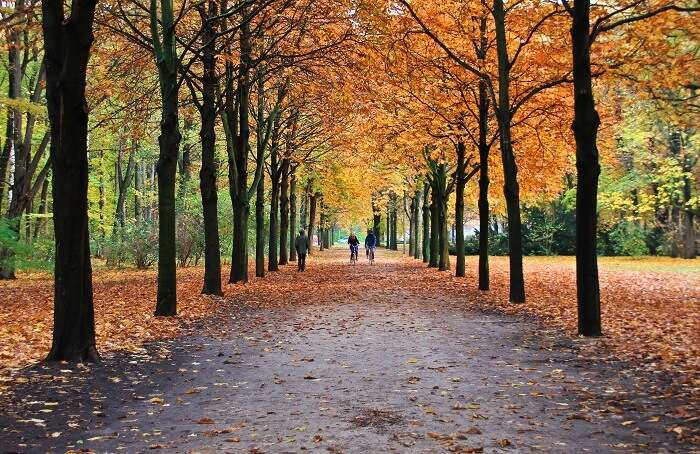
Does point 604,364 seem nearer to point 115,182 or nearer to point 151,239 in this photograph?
point 151,239

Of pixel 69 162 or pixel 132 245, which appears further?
pixel 132 245

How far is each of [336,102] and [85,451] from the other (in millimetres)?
18718

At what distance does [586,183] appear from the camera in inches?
431

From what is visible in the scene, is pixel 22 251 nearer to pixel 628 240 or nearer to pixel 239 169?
pixel 239 169

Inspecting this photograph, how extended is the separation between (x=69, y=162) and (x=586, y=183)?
8.04 meters

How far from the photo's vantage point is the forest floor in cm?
531

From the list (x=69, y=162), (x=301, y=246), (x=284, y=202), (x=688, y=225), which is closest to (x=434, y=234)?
(x=301, y=246)

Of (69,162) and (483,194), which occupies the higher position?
(483,194)

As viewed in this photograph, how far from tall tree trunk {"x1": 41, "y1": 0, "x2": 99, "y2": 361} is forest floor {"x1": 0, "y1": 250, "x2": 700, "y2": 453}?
23.1 inches

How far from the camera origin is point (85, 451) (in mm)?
4938

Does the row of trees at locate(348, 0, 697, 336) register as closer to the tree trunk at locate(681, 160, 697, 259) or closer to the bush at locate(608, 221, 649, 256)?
the tree trunk at locate(681, 160, 697, 259)

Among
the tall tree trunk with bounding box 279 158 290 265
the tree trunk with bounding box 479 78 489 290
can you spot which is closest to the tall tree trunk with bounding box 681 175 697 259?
the tree trunk with bounding box 479 78 489 290

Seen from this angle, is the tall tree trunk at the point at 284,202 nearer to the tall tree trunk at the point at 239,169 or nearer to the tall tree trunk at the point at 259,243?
the tall tree trunk at the point at 259,243

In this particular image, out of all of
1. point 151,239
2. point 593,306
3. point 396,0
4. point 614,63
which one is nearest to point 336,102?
point 396,0
